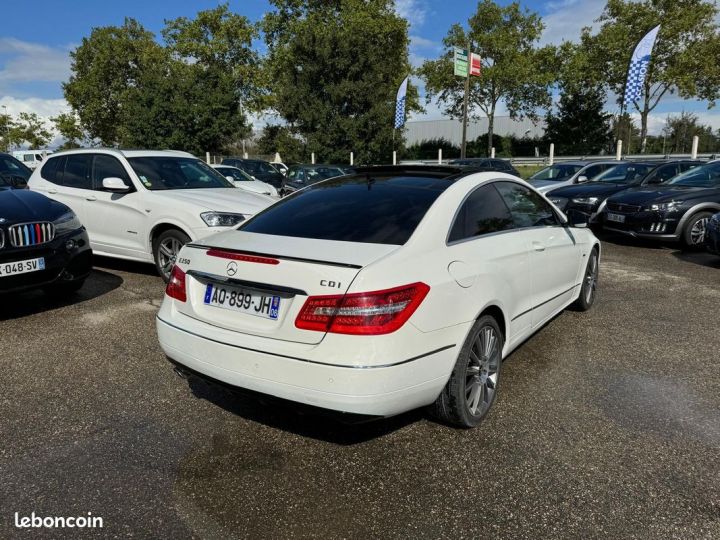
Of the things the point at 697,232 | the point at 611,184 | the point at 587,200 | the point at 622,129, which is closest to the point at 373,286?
the point at 697,232

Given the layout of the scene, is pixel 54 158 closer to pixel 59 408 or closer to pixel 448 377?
pixel 59 408

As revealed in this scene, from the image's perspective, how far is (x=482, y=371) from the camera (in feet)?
10.2

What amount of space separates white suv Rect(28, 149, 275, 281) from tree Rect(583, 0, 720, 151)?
4555 cm

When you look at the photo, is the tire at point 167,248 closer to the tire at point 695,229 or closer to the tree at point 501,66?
the tire at point 695,229

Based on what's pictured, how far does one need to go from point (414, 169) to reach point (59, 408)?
2.78 m

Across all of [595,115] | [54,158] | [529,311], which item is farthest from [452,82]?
[529,311]

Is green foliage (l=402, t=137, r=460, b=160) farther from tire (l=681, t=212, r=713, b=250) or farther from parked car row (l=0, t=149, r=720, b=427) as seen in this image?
parked car row (l=0, t=149, r=720, b=427)

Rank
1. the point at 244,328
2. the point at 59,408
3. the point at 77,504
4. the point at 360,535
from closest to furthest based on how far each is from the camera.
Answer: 1. the point at 360,535
2. the point at 77,504
3. the point at 244,328
4. the point at 59,408

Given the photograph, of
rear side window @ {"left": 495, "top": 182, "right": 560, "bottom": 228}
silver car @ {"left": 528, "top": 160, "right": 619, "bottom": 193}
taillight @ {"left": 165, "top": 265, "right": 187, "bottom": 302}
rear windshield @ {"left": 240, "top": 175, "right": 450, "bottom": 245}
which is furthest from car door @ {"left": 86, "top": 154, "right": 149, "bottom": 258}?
silver car @ {"left": 528, "top": 160, "right": 619, "bottom": 193}

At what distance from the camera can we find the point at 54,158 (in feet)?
25.2

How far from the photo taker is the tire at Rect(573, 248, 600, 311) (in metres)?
5.33

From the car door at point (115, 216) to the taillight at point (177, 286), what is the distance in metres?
3.79

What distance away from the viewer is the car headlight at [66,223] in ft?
17.3

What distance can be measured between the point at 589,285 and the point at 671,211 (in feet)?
15.4
